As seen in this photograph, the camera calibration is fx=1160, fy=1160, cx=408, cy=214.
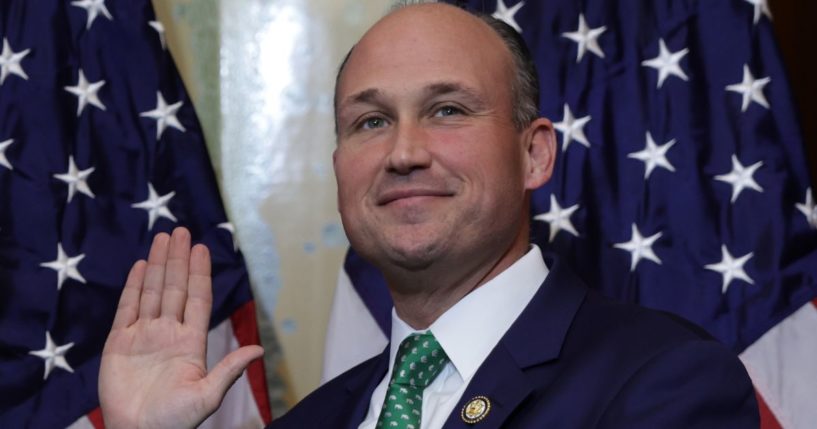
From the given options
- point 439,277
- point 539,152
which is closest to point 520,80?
point 539,152

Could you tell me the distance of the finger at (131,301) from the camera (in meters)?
2.43

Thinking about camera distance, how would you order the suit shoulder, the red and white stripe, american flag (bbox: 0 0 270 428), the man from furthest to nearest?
1. american flag (bbox: 0 0 270 428)
2. the red and white stripe
3. the man
4. the suit shoulder

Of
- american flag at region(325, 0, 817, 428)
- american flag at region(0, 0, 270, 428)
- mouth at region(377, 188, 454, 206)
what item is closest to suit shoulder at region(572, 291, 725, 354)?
mouth at region(377, 188, 454, 206)

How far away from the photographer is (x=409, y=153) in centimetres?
229

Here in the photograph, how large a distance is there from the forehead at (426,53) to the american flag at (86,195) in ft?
2.96

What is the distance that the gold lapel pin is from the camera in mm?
2061

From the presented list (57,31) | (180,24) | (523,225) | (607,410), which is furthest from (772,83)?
(57,31)

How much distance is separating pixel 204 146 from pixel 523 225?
47.8 inches

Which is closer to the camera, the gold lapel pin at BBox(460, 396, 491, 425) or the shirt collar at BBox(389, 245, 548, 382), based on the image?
the gold lapel pin at BBox(460, 396, 491, 425)

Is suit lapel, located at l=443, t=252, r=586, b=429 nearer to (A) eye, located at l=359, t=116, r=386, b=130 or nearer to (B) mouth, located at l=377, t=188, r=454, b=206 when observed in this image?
(B) mouth, located at l=377, t=188, r=454, b=206

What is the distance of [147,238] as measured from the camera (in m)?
3.25

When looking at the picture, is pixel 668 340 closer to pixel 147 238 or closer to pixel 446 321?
pixel 446 321

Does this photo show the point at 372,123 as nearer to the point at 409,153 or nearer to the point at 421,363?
the point at 409,153

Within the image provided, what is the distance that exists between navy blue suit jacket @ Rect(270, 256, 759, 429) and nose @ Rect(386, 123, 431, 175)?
1.16 ft
